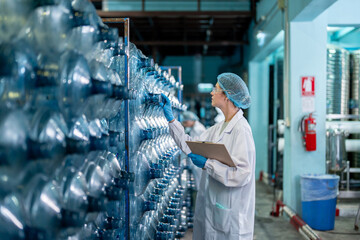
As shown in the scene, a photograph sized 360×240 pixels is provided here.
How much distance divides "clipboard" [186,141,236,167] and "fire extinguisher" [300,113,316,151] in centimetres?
253

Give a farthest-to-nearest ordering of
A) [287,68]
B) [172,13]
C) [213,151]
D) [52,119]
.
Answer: [172,13], [287,68], [213,151], [52,119]

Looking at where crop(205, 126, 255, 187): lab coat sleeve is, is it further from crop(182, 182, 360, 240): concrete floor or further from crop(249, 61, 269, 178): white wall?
crop(249, 61, 269, 178): white wall

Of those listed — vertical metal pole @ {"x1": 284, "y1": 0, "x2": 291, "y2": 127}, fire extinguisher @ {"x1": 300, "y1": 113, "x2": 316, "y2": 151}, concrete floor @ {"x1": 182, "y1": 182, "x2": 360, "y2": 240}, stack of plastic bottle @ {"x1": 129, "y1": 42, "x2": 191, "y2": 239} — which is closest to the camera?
stack of plastic bottle @ {"x1": 129, "y1": 42, "x2": 191, "y2": 239}

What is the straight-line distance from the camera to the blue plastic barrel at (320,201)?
3973 millimetres

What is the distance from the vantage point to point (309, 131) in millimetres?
4297

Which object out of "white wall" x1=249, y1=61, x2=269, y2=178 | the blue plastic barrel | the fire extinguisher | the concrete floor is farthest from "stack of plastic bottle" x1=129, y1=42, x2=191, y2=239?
"white wall" x1=249, y1=61, x2=269, y2=178

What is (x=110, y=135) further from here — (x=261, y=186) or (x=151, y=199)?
(x=261, y=186)

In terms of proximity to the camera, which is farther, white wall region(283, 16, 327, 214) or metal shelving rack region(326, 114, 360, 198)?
metal shelving rack region(326, 114, 360, 198)

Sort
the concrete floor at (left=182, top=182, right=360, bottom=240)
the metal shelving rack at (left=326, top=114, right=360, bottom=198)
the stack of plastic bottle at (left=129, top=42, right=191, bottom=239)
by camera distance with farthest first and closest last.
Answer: the metal shelving rack at (left=326, top=114, right=360, bottom=198) → the concrete floor at (left=182, top=182, right=360, bottom=240) → the stack of plastic bottle at (left=129, top=42, right=191, bottom=239)

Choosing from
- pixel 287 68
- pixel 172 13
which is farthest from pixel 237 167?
pixel 172 13

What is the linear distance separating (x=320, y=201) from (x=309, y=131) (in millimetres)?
828

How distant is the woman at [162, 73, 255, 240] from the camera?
2.07 m

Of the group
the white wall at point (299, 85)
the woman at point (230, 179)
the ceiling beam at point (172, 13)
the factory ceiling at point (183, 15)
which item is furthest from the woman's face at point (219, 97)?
the ceiling beam at point (172, 13)

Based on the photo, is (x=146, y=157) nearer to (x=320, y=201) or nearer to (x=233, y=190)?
(x=233, y=190)
